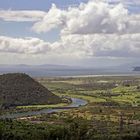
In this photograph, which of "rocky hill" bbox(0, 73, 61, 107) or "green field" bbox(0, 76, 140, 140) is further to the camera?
"rocky hill" bbox(0, 73, 61, 107)

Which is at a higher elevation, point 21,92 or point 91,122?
point 21,92

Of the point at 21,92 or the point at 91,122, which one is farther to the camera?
the point at 21,92

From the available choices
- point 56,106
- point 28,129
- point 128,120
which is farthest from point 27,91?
point 28,129

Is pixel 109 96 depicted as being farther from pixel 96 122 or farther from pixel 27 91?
pixel 96 122

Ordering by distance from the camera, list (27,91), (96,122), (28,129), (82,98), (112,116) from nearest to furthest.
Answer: (28,129)
(96,122)
(112,116)
(27,91)
(82,98)

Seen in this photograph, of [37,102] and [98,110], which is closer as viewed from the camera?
[98,110]

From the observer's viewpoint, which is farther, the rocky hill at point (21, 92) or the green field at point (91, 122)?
the rocky hill at point (21, 92)

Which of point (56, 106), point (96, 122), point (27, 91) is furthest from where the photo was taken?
point (27, 91)
